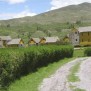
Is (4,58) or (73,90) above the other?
(4,58)

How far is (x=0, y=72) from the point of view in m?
25.2

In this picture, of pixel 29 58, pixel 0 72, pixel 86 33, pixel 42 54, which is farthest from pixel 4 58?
pixel 86 33

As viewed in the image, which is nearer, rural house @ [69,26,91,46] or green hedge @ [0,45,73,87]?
green hedge @ [0,45,73,87]

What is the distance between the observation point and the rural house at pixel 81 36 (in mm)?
123238

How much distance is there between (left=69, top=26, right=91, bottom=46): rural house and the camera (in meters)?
123

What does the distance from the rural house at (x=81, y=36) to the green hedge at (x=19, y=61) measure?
233ft

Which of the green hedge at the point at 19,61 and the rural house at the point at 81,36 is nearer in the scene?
the green hedge at the point at 19,61

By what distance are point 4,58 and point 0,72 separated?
133cm

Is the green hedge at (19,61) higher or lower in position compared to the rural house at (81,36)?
higher

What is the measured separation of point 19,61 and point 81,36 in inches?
3813

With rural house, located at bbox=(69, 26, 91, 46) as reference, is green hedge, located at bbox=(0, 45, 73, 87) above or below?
above

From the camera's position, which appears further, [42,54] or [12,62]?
[42,54]

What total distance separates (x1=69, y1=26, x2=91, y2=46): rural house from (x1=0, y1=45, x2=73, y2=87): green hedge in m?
71.0

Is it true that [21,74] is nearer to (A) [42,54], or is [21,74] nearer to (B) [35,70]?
(B) [35,70]
